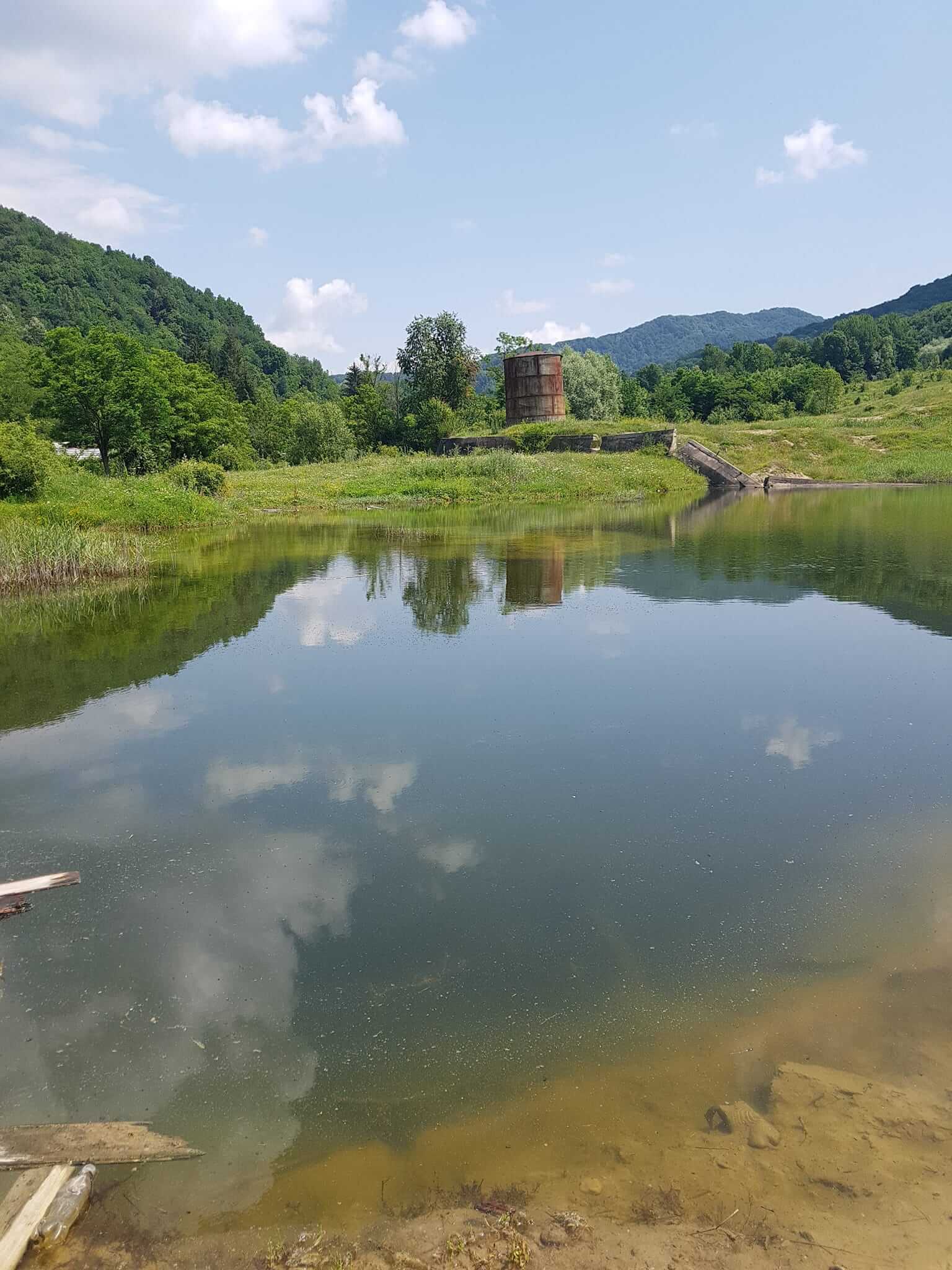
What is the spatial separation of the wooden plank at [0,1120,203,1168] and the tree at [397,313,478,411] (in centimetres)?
6587

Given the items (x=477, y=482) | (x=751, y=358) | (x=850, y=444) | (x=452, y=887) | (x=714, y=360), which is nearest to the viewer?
(x=452, y=887)

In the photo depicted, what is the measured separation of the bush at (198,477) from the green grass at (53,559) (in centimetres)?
1672

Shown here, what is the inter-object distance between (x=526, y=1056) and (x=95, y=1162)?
2322 millimetres

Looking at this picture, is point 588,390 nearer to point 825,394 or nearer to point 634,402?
point 634,402

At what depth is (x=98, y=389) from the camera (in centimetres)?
4144

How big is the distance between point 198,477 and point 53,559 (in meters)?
20.6

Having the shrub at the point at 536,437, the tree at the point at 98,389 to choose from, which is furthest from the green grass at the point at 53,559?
the shrub at the point at 536,437

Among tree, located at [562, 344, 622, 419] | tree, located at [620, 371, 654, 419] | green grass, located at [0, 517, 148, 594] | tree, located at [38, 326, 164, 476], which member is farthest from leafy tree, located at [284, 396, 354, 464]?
green grass, located at [0, 517, 148, 594]

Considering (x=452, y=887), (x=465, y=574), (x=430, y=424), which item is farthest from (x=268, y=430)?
(x=452, y=887)

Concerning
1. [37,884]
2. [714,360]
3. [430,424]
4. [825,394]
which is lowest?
[37,884]

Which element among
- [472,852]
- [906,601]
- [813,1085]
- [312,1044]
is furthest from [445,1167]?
[906,601]

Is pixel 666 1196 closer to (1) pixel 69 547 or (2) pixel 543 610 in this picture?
(2) pixel 543 610

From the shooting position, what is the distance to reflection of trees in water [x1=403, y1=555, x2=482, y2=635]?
16.5 metres

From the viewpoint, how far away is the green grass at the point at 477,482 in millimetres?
45188
